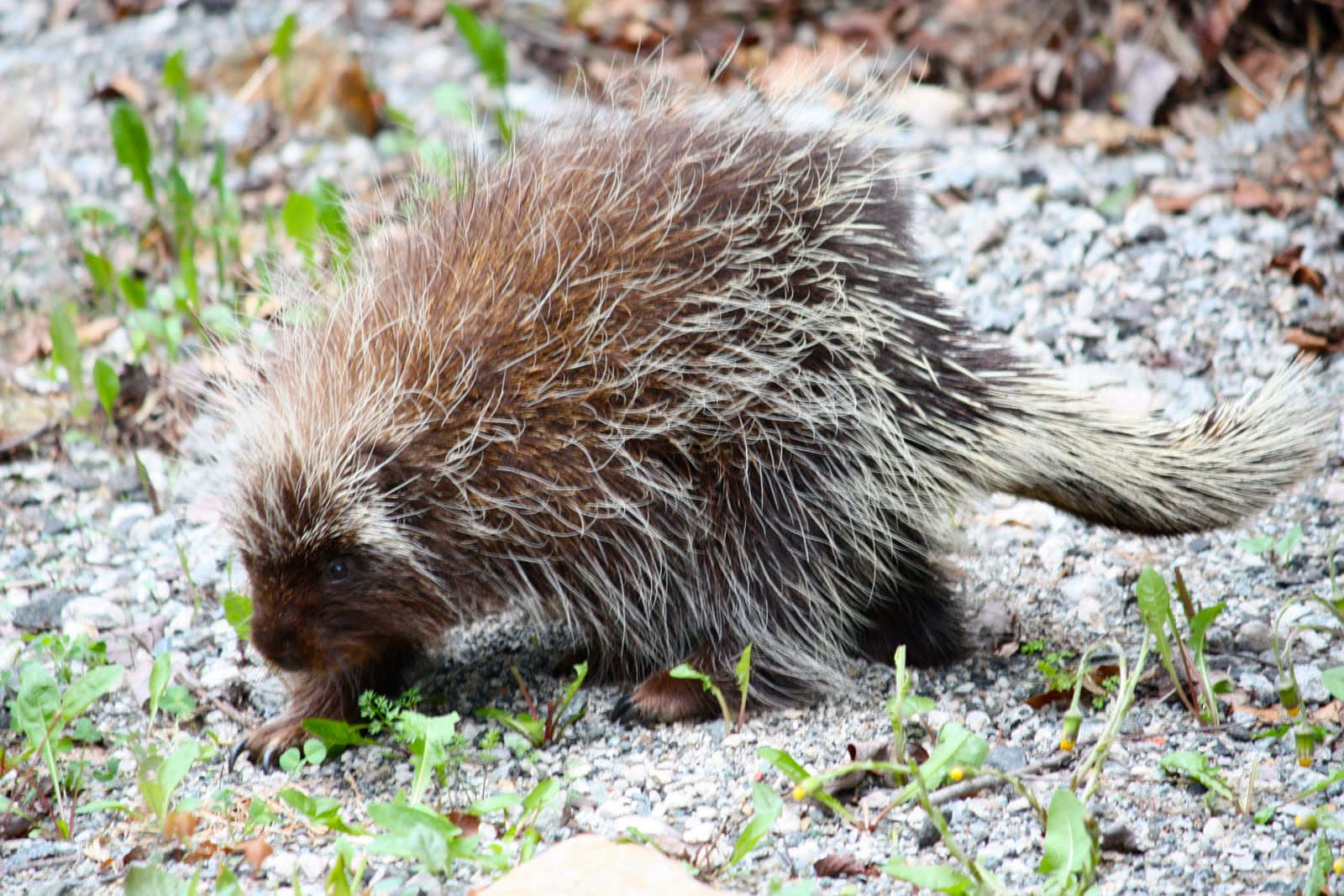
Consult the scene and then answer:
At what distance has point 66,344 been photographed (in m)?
4.96

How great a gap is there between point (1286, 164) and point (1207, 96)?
29.1 inches

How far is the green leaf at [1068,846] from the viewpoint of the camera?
2.62m

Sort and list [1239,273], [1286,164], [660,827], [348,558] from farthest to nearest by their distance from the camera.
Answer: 1. [1286,164]
2. [1239,273]
3. [348,558]
4. [660,827]

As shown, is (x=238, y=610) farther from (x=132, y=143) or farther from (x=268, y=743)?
(x=132, y=143)

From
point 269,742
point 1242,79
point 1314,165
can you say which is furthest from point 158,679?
point 1242,79

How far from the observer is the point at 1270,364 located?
5.05m

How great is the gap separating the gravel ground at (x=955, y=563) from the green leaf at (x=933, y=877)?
0.24m

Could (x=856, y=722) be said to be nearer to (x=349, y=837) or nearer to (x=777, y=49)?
(x=349, y=837)

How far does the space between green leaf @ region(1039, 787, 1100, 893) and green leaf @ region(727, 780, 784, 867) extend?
0.51 meters

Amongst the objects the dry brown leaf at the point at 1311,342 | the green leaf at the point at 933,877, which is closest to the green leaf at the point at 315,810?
the green leaf at the point at 933,877

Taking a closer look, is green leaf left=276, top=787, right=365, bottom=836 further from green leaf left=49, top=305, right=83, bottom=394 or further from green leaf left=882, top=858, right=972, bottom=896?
green leaf left=49, top=305, right=83, bottom=394

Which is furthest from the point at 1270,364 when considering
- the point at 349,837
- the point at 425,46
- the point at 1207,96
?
the point at 425,46

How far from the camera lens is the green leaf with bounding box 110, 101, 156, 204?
17.4 feet

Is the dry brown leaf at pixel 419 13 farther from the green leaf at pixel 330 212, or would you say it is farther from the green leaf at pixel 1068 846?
the green leaf at pixel 1068 846
